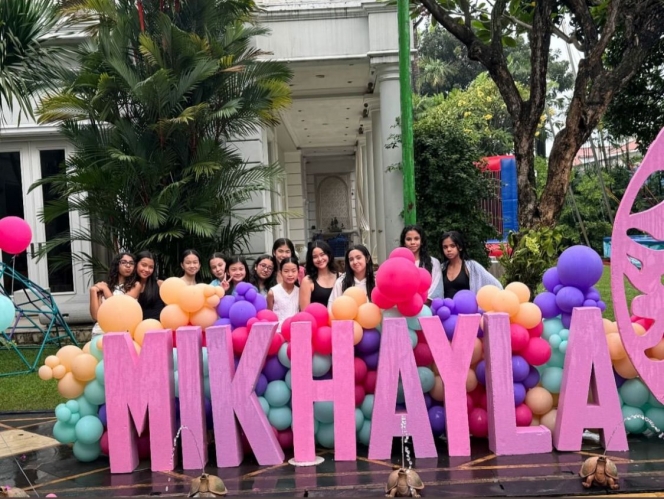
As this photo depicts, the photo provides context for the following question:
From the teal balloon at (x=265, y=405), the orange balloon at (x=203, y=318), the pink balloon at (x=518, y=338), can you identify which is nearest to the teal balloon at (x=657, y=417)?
the pink balloon at (x=518, y=338)

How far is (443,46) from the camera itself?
152ft

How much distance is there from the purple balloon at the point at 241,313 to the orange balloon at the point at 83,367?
3.21 ft

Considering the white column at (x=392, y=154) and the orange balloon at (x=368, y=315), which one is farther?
the white column at (x=392, y=154)

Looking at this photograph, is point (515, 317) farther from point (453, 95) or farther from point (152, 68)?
point (453, 95)

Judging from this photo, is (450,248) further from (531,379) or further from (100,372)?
(100,372)

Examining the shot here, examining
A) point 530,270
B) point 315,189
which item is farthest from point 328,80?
point 315,189

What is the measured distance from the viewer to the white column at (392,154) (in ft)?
38.5

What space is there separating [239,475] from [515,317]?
210 cm

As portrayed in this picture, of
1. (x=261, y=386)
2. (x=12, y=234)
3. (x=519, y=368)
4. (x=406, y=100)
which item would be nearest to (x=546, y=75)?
(x=406, y=100)

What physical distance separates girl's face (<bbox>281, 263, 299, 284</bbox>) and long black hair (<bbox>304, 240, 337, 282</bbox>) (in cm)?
11

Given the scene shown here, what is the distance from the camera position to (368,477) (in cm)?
420

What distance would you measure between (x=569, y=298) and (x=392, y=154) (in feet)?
24.1

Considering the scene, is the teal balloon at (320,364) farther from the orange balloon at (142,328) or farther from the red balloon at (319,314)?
the orange balloon at (142,328)

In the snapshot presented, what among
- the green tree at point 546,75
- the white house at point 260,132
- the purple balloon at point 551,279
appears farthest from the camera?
the white house at point 260,132
